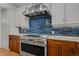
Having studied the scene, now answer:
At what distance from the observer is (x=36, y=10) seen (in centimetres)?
152

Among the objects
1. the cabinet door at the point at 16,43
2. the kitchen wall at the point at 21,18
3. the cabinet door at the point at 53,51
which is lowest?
the cabinet door at the point at 53,51

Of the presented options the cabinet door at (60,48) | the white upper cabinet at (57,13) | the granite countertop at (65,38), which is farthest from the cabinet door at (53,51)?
the white upper cabinet at (57,13)

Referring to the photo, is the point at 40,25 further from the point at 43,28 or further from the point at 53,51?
the point at 53,51

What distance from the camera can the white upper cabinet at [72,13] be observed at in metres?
1.41

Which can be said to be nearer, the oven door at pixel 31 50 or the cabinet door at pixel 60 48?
the cabinet door at pixel 60 48

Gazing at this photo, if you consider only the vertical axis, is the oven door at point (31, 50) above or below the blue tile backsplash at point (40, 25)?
below

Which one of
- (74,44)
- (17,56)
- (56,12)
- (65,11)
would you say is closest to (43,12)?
(56,12)

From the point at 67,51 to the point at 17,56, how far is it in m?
0.64

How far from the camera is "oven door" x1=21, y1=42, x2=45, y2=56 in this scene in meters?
1.53

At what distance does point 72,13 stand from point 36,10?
1.47ft

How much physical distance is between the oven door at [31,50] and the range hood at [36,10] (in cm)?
41

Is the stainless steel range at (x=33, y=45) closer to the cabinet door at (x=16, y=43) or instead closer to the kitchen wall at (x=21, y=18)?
the cabinet door at (x=16, y=43)

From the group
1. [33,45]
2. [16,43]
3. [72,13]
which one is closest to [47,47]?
[33,45]

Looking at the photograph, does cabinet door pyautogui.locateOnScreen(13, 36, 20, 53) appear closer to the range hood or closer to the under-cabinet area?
the under-cabinet area
